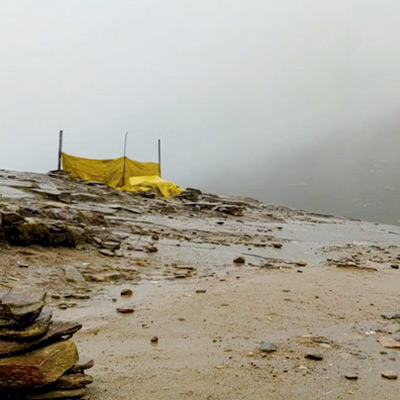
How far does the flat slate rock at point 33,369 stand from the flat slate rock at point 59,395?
0.18 feet

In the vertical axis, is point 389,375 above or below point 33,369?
below

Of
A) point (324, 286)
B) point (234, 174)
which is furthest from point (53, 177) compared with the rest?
point (234, 174)

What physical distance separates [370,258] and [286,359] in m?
6.49

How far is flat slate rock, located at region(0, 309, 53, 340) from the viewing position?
2268 mm

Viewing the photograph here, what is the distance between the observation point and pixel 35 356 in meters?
2.22

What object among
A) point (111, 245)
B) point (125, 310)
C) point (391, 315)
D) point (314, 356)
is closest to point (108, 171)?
point (111, 245)

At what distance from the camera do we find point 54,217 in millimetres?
8469

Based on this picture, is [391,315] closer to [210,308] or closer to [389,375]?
[389,375]

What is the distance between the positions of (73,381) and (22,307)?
0.47m

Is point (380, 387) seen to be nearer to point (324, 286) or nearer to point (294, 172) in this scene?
point (324, 286)

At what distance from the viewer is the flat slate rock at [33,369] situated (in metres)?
2.13

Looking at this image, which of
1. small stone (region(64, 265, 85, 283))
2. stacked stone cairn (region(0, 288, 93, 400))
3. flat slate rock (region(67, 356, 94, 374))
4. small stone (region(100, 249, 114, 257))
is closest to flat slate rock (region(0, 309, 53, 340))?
stacked stone cairn (region(0, 288, 93, 400))

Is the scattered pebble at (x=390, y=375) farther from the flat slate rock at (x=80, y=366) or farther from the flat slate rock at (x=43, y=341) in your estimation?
the flat slate rock at (x=43, y=341)

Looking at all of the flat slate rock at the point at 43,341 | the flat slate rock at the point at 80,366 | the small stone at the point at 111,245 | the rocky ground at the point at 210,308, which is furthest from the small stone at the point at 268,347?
the small stone at the point at 111,245
